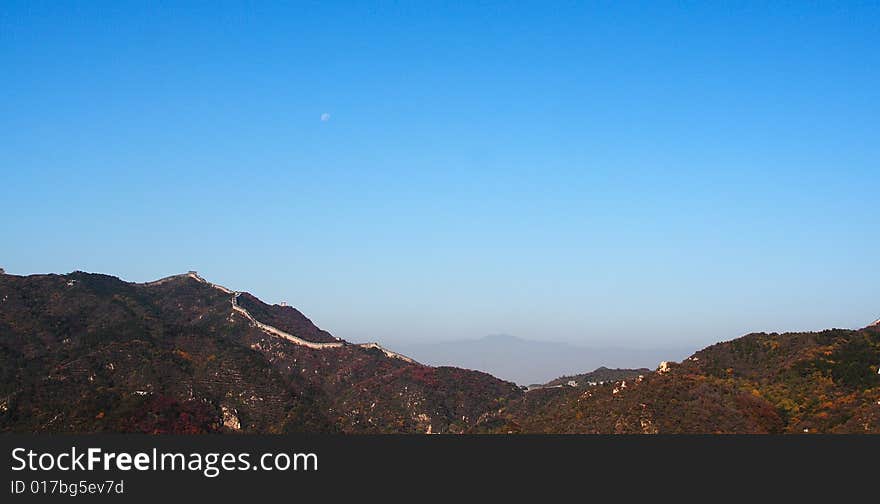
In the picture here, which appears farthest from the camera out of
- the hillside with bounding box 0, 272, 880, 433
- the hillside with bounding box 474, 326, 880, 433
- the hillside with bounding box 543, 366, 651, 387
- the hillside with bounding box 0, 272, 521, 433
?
the hillside with bounding box 543, 366, 651, 387

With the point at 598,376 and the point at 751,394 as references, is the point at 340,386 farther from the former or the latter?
the point at 751,394

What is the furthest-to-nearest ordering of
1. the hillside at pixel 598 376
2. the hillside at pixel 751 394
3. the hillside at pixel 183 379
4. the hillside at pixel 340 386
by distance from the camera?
the hillside at pixel 598 376, the hillside at pixel 183 379, the hillside at pixel 340 386, the hillside at pixel 751 394

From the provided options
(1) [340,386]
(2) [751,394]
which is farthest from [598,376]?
(2) [751,394]

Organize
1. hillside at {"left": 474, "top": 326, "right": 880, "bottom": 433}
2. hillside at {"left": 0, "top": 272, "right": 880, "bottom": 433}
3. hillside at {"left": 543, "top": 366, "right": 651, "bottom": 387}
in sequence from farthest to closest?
hillside at {"left": 543, "top": 366, "right": 651, "bottom": 387}
hillside at {"left": 0, "top": 272, "right": 880, "bottom": 433}
hillside at {"left": 474, "top": 326, "right": 880, "bottom": 433}

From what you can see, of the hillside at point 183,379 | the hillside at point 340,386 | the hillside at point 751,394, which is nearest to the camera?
the hillside at point 751,394

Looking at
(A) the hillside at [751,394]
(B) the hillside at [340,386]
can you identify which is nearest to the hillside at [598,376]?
(B) the hillside at [340,386]

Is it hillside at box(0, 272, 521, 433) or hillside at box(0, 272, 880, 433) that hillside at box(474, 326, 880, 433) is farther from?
hillside at box(0, 272, 521, 433)

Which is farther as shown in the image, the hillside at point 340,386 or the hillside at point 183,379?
the hillside at point 183,379

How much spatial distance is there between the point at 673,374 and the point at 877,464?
175ft

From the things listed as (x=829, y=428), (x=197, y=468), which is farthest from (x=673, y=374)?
(x=197, y=468)

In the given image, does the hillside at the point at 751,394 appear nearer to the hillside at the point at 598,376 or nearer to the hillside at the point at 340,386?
the hillside at the point at 340,386

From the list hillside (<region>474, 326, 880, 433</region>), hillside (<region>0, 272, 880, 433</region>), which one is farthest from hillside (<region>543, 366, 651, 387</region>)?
hillside (<region>474, 326, 880, 433</region>)

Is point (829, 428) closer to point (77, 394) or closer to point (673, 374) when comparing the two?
point (673, 374)

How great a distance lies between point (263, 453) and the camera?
2089 inches
